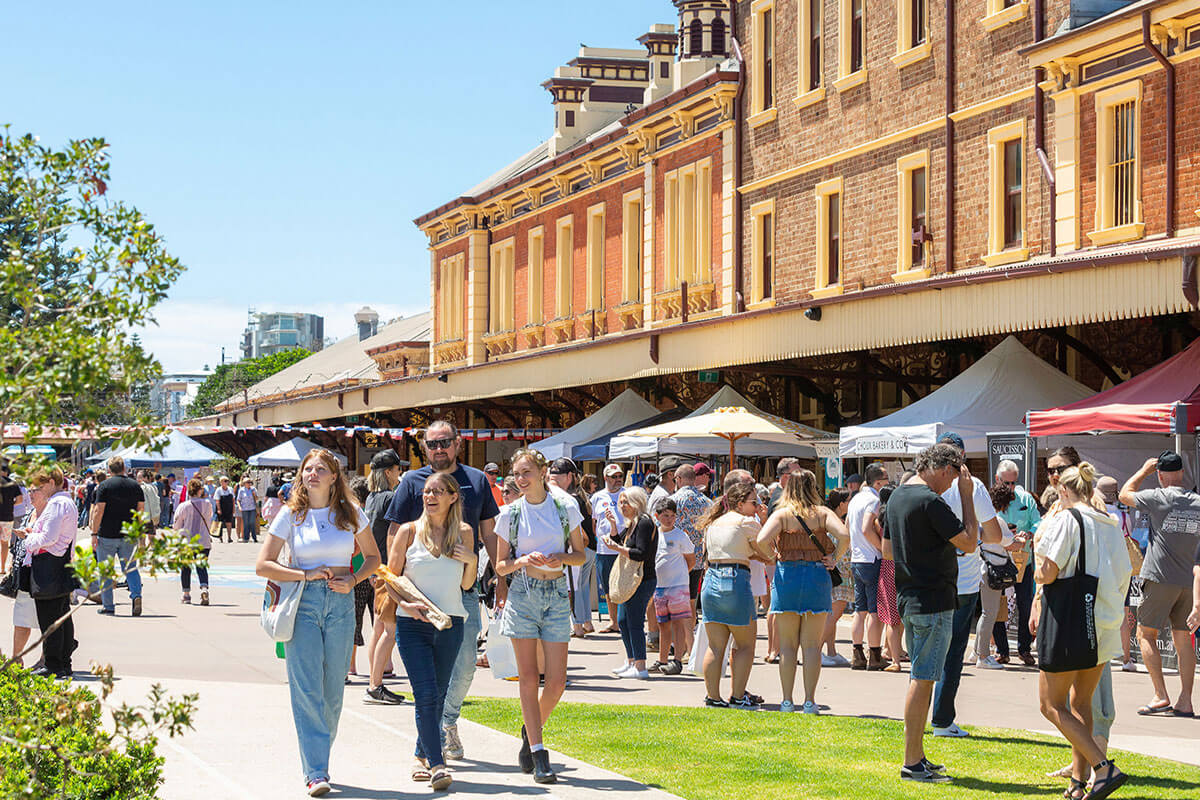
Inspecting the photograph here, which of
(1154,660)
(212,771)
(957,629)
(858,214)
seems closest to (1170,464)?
(1154,660)

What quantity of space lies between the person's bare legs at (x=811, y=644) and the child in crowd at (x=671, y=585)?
3.08 m

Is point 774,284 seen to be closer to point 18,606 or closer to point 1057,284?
point 1057,284

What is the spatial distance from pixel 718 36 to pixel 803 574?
27.3 meters

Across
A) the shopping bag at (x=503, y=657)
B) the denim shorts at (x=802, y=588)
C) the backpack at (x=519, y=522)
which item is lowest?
the shopping bag at (x=503, y=657)

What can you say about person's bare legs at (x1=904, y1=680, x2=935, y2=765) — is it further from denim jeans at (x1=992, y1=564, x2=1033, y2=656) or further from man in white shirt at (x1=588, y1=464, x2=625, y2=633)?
man in white shirt at (x1=588, y1=464, x2=625, y2=633)

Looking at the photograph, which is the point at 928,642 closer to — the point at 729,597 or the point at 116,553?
the point at 729,597

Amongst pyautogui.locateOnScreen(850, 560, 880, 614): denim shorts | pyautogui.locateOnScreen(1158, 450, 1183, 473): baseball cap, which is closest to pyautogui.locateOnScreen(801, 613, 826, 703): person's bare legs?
pyautogui.locateOnScreen(1158, 450, 1183, 473): baseball cap

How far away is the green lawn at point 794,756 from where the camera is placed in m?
8.62

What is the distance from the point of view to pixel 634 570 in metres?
14.1

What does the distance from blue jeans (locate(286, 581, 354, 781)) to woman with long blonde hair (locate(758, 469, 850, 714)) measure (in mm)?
3841

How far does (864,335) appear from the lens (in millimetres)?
21094

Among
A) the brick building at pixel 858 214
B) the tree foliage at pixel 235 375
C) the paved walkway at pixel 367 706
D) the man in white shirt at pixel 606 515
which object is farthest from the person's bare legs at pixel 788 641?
the tree foliage at pixel 235 375

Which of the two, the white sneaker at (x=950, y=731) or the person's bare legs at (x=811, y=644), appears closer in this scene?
the white sneaker at (x=950, y=731)

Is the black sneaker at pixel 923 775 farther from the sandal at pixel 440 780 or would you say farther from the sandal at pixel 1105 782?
the sandal at pixel 440 780
